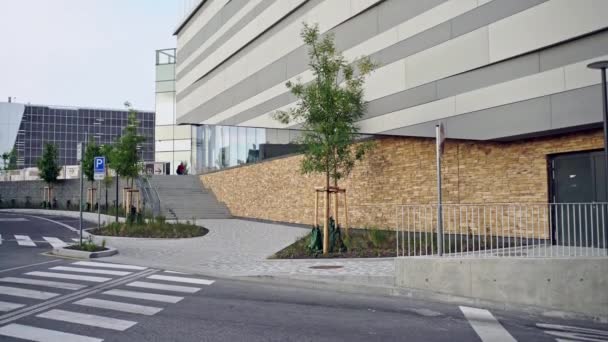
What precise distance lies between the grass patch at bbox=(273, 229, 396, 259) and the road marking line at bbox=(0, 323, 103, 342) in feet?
27.3

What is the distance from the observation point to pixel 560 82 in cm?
1334

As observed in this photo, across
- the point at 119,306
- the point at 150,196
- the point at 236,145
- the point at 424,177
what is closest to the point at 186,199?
the point at 150,196

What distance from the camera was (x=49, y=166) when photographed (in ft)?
141

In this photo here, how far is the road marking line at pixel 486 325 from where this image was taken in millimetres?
7066

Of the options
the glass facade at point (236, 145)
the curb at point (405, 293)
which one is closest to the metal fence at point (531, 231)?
the curb at point (405, 293)

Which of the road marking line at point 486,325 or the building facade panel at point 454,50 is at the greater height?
the building facade panel at point 454,50

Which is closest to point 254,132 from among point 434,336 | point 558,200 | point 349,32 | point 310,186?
point 310,186

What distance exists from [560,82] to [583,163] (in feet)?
7.53

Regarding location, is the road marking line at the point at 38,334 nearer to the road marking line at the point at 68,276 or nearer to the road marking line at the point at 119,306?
the road marking line at the point at 119,306

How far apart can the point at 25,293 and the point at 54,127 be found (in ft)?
333

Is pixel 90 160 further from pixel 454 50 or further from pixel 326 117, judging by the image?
pixel 454 50

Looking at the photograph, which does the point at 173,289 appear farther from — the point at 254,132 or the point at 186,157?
the point at 186,157

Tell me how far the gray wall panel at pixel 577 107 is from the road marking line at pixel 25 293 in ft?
39.6

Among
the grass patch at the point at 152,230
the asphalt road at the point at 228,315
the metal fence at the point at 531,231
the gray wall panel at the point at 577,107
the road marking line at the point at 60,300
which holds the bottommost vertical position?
the asphalt road at the point at 228,315
